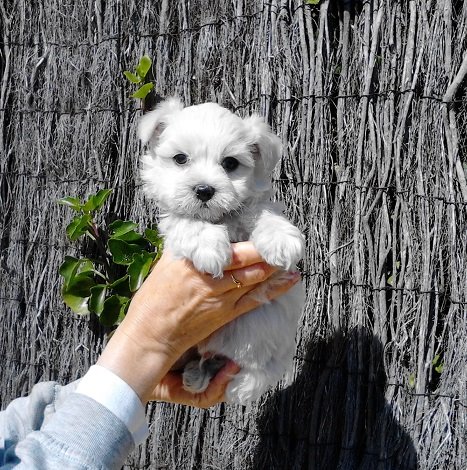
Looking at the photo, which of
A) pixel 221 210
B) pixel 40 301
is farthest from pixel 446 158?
pixel 40 301

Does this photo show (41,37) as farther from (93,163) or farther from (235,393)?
(235,393)

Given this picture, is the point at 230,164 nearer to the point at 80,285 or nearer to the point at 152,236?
the point at 152,236

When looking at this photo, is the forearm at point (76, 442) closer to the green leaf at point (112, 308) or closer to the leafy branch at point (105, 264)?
the leafy branch at point (105, 264)

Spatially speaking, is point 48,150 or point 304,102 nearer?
point 304,102

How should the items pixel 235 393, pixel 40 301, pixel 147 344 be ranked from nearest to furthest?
pixel 147 344 < pixel 235 393 < pixel 40 301

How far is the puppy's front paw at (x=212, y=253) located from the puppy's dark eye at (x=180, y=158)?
406 millimetres

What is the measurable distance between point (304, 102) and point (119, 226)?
1.35 m

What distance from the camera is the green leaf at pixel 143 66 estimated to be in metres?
3.41

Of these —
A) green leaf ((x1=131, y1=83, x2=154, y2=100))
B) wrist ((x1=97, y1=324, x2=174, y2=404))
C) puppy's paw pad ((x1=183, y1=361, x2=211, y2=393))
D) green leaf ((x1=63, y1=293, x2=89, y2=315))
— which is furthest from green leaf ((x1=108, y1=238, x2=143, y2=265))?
wrist ((x1=97, y1=324, x2=174, y2=404))

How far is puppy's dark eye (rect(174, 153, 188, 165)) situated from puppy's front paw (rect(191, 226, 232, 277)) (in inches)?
16.0

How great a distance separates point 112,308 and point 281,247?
159 cm

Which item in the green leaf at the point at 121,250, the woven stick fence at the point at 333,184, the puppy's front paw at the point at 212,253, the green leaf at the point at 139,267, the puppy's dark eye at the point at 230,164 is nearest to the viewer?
the puppy's front paw at the point at 212,253

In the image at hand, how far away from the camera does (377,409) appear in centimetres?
299

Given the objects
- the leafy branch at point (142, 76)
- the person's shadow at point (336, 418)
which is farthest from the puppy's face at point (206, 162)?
the person's shadow at point (336, 418)
